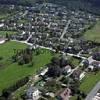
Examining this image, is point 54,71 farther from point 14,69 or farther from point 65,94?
point 65,94

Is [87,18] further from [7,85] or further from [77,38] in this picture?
[7,85]

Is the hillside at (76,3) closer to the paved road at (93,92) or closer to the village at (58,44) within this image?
the village at (58,44)

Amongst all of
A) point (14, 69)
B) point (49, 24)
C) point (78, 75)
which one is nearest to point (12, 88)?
point (14, 69)

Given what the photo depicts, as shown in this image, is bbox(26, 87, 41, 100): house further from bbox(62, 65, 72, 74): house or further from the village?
bbox(62, 65, 72, 74): house

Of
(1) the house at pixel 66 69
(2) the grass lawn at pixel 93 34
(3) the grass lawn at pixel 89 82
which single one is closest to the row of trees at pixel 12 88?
(1) the house at pixel 66 69

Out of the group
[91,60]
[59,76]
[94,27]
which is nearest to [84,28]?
[94,27]

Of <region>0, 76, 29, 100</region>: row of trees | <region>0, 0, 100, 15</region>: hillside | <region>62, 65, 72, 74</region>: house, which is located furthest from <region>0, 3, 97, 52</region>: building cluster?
<region>0, 76, 29, 100</region>: row of trees

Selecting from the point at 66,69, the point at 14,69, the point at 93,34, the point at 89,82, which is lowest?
the point at 14,69

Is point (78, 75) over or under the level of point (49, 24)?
over
